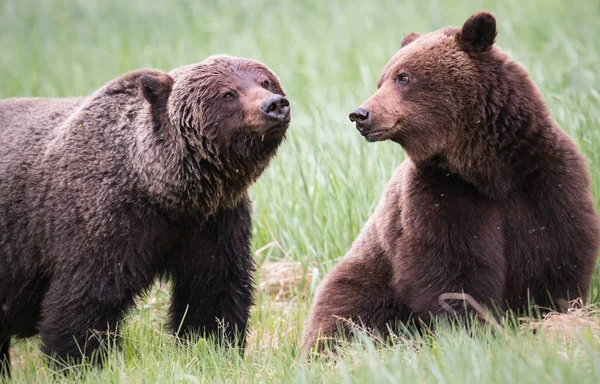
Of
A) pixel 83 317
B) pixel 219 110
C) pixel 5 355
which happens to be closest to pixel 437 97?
pixel 219 110

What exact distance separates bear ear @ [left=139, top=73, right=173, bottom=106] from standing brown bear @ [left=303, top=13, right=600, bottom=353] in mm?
1286

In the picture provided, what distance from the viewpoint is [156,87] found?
17.4 feet

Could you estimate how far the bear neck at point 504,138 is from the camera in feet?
15.9

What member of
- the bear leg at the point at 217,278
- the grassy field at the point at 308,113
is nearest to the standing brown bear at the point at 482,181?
the grassy field at the point at 308,113

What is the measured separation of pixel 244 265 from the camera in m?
5.54

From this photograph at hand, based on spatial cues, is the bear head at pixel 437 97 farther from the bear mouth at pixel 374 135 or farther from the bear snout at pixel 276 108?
the bear snout at pixel 276 108

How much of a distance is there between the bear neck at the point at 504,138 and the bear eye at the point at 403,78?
0.43 m

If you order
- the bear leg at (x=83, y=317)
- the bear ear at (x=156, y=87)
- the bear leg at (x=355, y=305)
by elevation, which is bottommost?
the bear leg at (x=355, y=305)

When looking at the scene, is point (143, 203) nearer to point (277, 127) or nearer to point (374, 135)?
point (277, 127)

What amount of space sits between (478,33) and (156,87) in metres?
2.02

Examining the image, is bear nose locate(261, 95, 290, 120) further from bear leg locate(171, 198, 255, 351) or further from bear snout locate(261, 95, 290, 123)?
bear leg locate(171, 198, 255, 351)

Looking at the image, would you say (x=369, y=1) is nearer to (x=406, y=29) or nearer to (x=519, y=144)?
(x=406, y=29)

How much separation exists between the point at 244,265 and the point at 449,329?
1.62 meters

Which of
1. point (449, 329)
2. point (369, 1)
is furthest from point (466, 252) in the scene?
point (369, 1)
